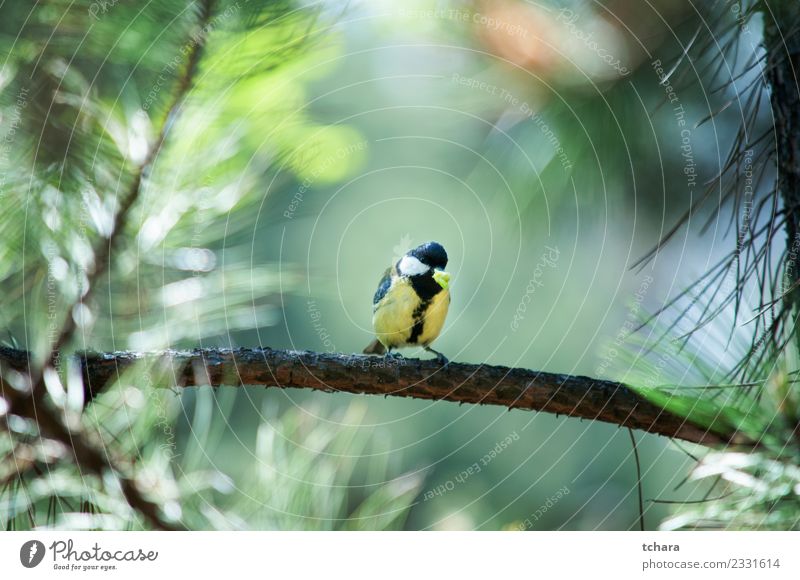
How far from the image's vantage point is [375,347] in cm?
83

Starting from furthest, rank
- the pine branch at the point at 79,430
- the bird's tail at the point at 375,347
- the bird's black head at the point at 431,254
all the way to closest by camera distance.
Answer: the bird's tail at the point at 375,347 → the bird's black head at the point at 431,254 → the pine branch at the point at 79,430

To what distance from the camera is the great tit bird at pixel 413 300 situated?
2.39 feet

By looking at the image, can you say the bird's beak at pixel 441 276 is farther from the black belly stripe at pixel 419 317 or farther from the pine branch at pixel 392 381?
the pine branch at pixel 392 381

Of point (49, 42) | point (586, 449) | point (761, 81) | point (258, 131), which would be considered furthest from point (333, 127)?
point (586, 449)

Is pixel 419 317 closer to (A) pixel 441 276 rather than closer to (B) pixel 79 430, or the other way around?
(A) pixel 441 276

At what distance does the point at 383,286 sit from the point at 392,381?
0.19 m

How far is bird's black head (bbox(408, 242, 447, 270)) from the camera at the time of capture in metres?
0.72

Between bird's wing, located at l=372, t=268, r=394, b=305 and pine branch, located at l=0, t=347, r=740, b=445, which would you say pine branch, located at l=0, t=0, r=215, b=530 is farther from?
bird's wing, located at l=372, t=268, r=394, b=305

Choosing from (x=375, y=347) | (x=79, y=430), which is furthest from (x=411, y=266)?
(x=79, y=430)

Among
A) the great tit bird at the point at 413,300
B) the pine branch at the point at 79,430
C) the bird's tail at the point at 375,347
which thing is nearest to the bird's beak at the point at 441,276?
the great tit bird at the point at 413,300

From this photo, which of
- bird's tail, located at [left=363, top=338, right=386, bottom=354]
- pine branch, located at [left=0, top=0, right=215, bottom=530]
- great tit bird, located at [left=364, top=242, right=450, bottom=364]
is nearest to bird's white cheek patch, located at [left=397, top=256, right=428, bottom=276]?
great tit bird, located at [left=364, top=242, right=450, bottom=364]

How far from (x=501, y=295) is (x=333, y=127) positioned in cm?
25

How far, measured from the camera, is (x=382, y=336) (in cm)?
80
